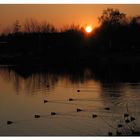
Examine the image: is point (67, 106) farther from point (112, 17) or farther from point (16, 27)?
point (112, 17)

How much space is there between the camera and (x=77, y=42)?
5.60 m

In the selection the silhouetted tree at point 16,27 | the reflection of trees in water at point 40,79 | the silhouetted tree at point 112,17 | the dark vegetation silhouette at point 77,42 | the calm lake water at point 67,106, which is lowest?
the calm lake water at point 67,106

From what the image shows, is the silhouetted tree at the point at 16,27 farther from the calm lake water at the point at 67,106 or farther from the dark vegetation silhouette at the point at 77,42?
the calm lake water at the point at 67,106

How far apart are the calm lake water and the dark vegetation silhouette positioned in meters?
0.63

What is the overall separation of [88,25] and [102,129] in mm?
1197

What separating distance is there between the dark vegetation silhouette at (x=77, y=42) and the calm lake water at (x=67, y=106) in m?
0.63

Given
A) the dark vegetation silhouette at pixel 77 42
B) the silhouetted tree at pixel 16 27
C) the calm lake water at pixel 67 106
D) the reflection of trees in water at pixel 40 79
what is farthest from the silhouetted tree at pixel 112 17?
the reflection of trees in water at pixel 40 79

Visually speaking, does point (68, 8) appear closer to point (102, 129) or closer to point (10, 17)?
point (10, 17)

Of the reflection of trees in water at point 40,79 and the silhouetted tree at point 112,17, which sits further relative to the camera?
the reflection of trees in water at point 40,79

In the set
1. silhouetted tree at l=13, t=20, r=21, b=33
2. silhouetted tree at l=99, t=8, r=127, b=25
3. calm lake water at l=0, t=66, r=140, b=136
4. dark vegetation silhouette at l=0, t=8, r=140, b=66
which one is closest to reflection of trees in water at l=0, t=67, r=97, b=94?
calm lake water at l=0, t=66, r=140, b=136

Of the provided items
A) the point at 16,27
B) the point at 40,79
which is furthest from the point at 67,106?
the point at 40,79

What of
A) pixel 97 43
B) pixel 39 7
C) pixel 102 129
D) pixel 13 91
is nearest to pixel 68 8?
pixel 39 7

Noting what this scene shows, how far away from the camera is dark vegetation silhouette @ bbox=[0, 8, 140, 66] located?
545cm

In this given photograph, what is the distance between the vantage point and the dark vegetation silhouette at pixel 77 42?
5445mm
